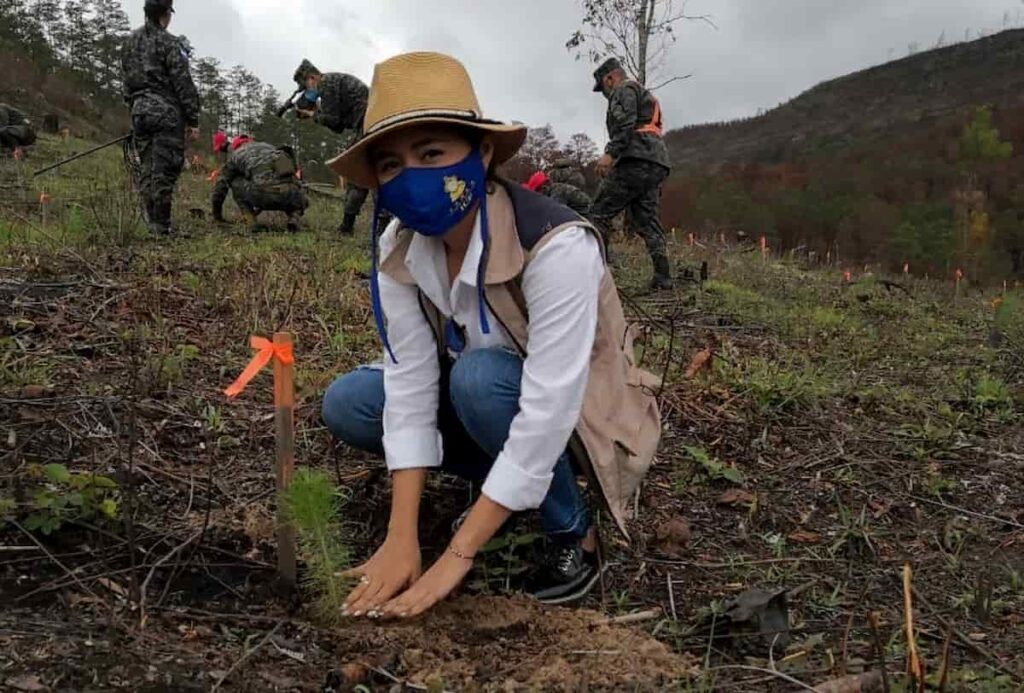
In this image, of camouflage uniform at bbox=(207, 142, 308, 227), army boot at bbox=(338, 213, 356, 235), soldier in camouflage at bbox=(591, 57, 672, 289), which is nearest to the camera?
soldier in camouflage at bbox=(591, 57, 672, 289)

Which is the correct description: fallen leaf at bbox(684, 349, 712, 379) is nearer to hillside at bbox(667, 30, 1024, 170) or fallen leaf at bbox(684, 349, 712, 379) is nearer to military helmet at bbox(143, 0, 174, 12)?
military helmet at bbox(143, 0, 174, 12)

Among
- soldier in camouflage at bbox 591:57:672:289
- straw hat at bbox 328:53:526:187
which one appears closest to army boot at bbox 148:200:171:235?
soldier in camouflage at bbox 591:57:672:289

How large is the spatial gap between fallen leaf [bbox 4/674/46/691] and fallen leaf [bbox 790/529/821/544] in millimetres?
1990

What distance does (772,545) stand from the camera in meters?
2.52

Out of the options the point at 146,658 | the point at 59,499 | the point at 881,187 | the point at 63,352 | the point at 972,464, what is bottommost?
the point at 972,464

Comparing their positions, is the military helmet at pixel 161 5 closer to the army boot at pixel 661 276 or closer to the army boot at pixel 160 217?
the army boot at pixel 160 217

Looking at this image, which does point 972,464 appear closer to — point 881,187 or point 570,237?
point 570,237

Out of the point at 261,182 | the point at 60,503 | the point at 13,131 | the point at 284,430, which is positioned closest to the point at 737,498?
the point at 284,430

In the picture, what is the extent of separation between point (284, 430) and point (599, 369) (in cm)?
77

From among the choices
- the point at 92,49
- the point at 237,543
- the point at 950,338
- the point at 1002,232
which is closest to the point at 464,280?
the point at 237,543

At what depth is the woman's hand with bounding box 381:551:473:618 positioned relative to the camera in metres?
1.79

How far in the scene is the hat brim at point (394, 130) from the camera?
178cm

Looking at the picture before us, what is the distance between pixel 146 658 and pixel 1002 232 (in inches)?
1974

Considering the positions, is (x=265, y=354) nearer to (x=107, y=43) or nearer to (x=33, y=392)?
(x=33, y=392)
